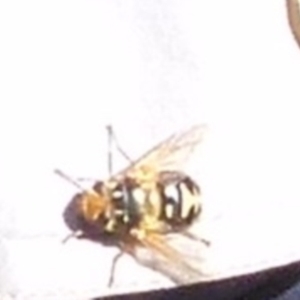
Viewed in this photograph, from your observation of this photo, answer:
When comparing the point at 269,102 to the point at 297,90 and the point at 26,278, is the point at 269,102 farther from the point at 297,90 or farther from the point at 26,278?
the point at 26,278

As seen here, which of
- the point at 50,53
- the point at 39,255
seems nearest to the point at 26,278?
the point at 39,255

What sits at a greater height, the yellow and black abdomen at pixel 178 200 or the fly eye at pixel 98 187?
the fly eye at pixel 98 187

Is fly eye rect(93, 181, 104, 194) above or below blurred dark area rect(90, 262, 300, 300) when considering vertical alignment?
above

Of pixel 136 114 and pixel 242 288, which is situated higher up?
pixel 136 114
